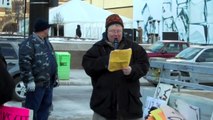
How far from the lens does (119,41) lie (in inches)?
199

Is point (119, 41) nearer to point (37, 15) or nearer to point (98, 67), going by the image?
point (98, 67)

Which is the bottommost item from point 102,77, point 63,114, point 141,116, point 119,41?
point 63,114

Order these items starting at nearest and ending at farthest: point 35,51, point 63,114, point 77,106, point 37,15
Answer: point 35,51
point 37,15
point 63,114
point 77,106

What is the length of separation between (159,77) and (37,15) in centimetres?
292

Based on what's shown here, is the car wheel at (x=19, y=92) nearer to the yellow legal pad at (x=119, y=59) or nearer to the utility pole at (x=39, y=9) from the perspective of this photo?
the utility pole at (x=39, y=9)

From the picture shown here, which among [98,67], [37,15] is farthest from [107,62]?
[37,15]

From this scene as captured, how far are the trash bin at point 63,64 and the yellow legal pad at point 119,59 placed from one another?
44.7 feet

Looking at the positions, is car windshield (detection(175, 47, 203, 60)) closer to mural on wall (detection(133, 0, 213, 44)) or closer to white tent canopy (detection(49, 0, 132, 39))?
white tent canopy (detection(49, 0, 132, 39))

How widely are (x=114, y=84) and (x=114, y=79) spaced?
5cm

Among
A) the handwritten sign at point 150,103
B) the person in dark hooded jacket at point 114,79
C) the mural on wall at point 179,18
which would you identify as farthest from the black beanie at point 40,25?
the mural on wall at point 179,18

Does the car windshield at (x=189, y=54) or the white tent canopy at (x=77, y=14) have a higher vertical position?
the white tent canopy at (x=77, y=14)

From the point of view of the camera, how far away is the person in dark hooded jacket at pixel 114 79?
4.96 metres

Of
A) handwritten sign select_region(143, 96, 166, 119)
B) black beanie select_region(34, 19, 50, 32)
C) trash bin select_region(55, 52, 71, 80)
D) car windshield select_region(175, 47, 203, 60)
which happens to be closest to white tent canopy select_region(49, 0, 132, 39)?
car windshield select_region(175, 47, 203, 60)

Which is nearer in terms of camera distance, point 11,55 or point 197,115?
point 197,115
